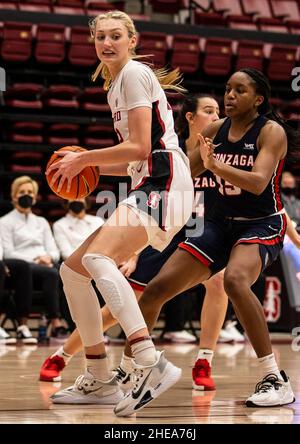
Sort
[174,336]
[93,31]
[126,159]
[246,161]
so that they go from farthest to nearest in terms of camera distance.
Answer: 1. [174,336]
2. [246,161]
3. [93,31]
4. [126,159]

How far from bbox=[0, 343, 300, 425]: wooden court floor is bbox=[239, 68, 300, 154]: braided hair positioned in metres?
1.25

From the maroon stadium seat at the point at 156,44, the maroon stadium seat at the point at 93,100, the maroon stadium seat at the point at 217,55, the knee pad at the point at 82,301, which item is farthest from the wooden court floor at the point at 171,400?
the maroon stadium seat at the point at 217,55

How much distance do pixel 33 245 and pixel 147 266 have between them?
3545 millimetres

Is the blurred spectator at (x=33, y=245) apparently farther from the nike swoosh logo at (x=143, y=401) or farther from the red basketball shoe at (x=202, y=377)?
the nike swoosh logo at (x=143, y=401)

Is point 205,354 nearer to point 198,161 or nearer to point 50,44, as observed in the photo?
point 198,161

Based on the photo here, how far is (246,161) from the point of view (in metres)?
4.23

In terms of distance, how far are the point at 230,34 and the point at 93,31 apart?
11.2 metres

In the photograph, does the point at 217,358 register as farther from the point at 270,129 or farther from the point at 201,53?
the point at 201,53

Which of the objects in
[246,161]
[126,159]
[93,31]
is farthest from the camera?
[246,161]

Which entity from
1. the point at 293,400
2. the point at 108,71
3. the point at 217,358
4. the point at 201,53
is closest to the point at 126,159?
the point at 108,71

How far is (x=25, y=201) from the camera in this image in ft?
28.7

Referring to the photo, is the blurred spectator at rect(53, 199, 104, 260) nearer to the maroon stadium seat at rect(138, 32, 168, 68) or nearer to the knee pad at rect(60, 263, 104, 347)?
the knee pad at rect(60, 263, 104, 347)

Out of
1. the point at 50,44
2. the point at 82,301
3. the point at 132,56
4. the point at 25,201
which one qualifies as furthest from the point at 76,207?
the point at 50,44

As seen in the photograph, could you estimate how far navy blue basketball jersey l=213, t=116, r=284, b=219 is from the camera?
4223 mm
